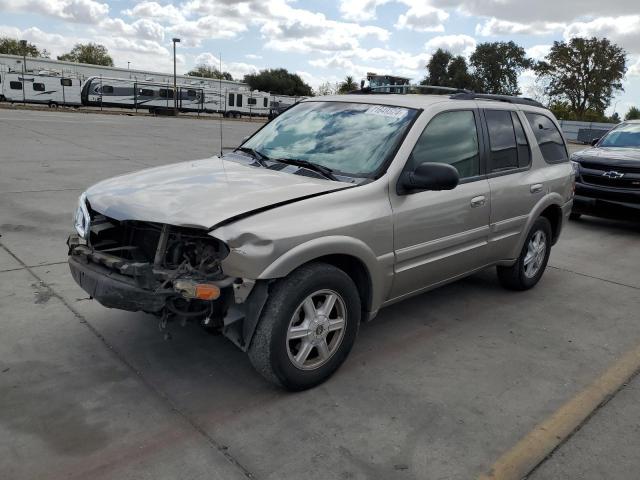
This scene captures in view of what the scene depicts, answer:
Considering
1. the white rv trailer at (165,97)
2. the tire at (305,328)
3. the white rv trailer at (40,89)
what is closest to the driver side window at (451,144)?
the tire at (305,328)

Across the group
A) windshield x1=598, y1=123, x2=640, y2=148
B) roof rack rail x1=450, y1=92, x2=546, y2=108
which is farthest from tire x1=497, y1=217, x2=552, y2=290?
windshield x1=598, y1=123, x2=640, y2=148

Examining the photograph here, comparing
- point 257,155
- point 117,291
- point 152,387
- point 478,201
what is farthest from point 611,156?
point 117,291

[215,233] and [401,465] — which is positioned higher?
[215,233]

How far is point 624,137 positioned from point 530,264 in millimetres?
5673

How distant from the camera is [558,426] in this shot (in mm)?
3092

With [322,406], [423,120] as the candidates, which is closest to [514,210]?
[423,120]

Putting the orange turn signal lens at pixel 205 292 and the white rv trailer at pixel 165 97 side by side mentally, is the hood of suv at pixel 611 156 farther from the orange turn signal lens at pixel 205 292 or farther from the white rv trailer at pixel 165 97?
the white rv trailer at pixel 165 97

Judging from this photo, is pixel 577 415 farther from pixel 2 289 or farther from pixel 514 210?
pixel 2 289

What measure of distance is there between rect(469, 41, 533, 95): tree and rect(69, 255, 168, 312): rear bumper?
247 feet

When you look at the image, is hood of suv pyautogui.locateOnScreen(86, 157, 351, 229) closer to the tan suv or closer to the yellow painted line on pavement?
the tan suv

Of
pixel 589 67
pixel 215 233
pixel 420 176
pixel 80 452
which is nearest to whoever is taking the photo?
pixel 80 452

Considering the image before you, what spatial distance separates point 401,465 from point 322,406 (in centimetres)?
63

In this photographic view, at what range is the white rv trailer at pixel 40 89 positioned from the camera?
3994 cm

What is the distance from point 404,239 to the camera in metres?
3.65
